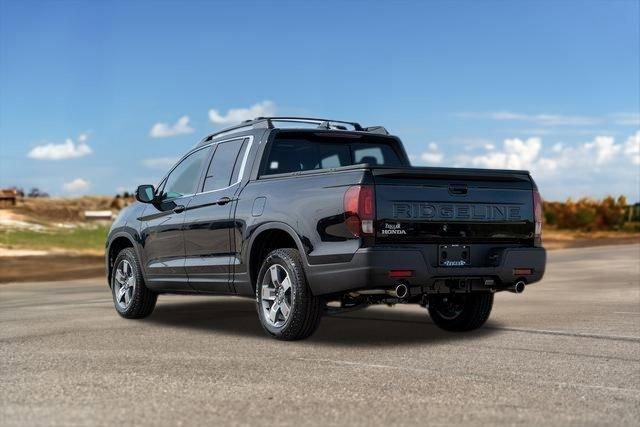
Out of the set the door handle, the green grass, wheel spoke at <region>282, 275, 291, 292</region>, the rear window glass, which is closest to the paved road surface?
wheel spoke at <region>282, 275, 291, 292</region>

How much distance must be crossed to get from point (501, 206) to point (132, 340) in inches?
151

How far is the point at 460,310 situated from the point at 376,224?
2.31m

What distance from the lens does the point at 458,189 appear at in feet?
27.2

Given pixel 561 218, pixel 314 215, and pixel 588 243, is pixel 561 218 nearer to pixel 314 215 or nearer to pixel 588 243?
pixel 588 243

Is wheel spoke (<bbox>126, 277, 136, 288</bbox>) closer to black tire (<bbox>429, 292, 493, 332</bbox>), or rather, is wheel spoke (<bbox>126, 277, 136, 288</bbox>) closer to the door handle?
the door handle

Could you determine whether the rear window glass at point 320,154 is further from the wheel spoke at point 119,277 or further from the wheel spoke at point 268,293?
the wheel spoke at point 119,277

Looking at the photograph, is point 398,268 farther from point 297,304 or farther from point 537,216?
point 537,216

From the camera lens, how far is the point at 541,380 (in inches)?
260

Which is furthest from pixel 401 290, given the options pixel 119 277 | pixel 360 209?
pixel 119 277

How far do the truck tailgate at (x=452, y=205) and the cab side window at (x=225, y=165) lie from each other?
228cm

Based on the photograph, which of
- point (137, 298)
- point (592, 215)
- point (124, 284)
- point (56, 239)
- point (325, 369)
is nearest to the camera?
point (325, 369)

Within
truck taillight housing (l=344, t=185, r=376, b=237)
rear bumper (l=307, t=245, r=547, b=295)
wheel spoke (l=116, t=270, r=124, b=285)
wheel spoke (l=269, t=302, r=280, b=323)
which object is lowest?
wheel spoke (l=269, t=302, r=280, b=323)

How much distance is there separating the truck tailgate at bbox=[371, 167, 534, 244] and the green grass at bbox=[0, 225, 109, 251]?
83.9ft

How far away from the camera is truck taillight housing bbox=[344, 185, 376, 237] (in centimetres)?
775
